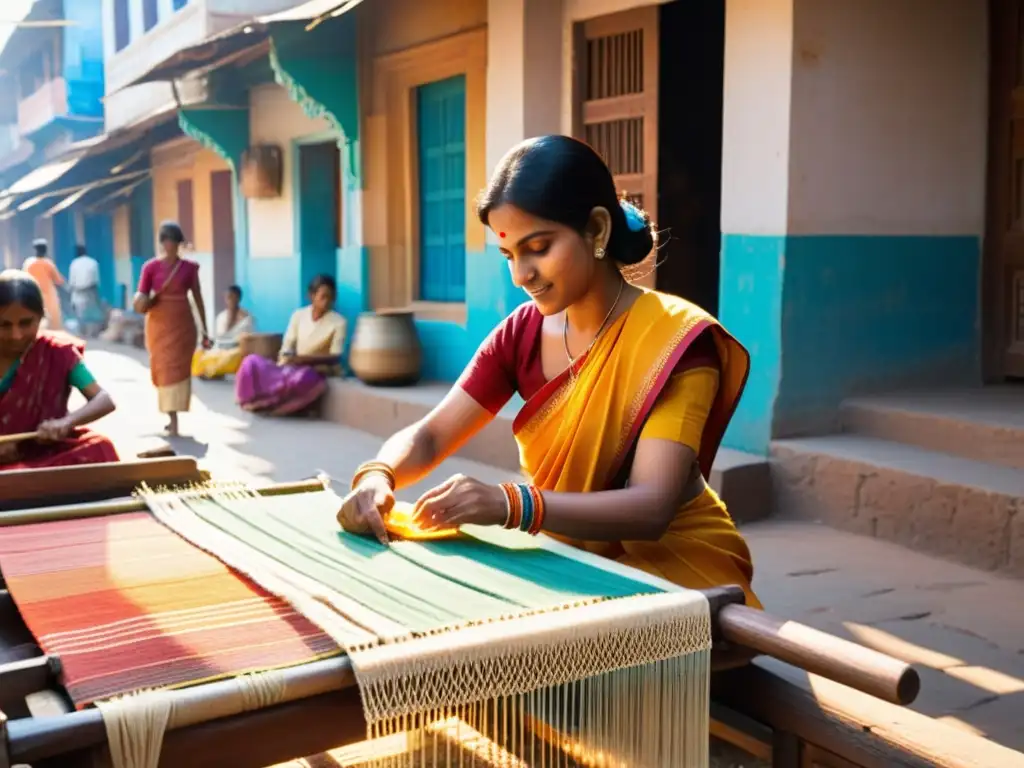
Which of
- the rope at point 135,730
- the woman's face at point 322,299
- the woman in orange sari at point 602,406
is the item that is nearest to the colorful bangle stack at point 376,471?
the woman in orange sari at point 602,406

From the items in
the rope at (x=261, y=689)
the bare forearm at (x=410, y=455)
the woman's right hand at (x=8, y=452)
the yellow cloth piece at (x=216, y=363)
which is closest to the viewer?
the rope at (x=261, y=689)

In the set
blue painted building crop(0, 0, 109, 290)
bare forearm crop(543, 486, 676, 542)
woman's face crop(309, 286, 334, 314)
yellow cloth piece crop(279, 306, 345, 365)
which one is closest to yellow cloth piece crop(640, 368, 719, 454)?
bare forearm crop(543, 486, 676, 542)

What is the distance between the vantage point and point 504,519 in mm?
1762

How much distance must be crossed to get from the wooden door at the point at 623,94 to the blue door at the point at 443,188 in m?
1.63

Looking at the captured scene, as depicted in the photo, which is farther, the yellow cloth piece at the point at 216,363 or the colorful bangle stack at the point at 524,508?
the yellow cloth piece at the point at 216,363

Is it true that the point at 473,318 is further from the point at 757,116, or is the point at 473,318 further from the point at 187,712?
the point at 187,712

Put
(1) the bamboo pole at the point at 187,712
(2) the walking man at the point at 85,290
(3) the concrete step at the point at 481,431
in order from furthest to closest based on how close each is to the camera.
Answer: (2) the walking man at the point at 85,290 → (3) the concrete step at the point at 481,431 → (1) the bamboo pole at the point at 187,712

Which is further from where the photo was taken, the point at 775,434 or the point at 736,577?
the point at 775,434

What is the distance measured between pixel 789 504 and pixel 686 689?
3685mm

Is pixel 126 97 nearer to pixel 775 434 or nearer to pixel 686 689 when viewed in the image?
pixel 775 434

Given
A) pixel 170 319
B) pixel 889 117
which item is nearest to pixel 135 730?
pixel 889 117

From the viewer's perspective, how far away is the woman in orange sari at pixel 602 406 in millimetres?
1782

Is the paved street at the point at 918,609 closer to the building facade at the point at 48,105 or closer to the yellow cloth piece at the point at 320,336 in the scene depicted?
the yellow cloth piece at the point at 320,336

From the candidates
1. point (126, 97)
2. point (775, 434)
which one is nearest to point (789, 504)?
point (775, 434)
